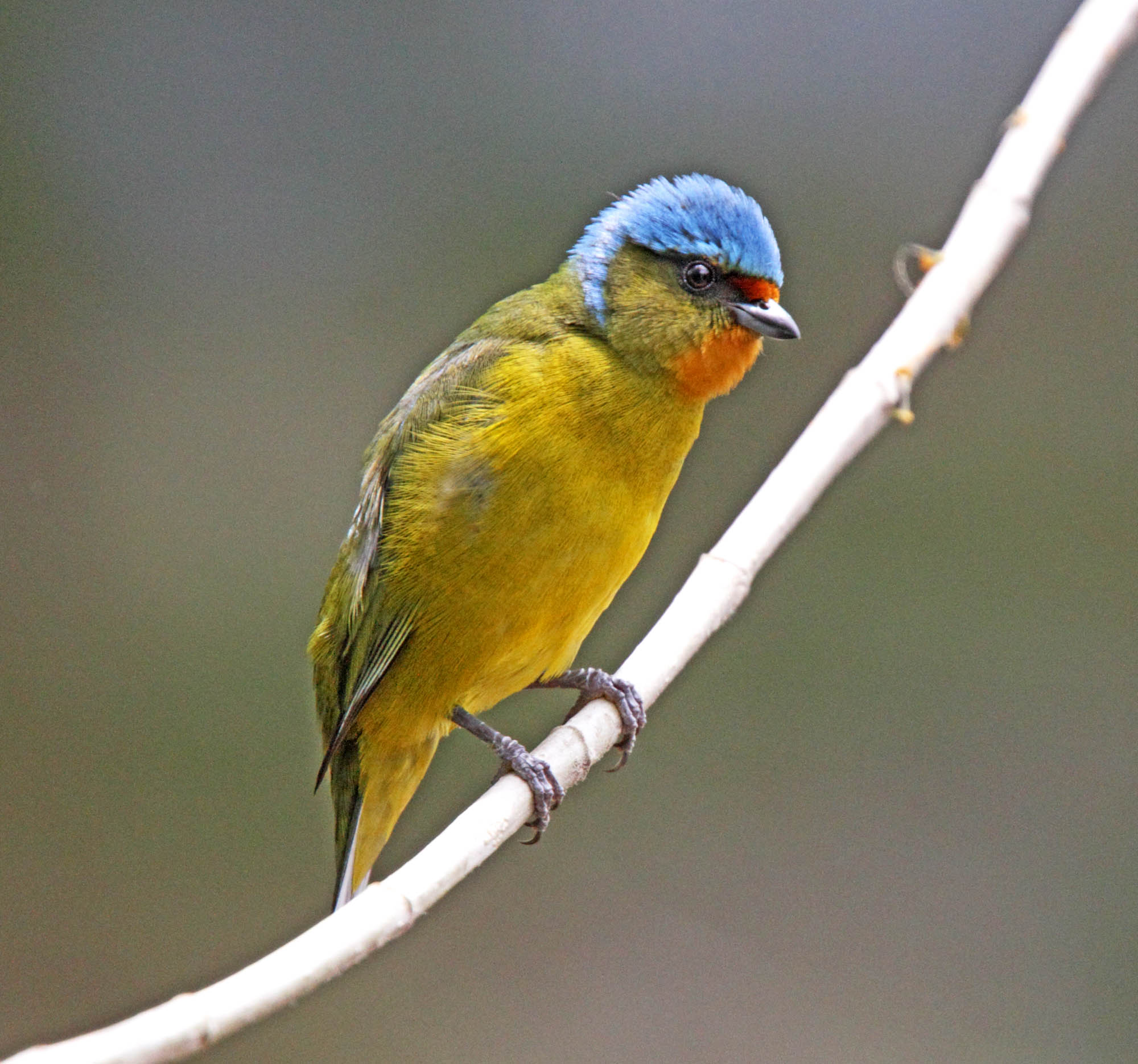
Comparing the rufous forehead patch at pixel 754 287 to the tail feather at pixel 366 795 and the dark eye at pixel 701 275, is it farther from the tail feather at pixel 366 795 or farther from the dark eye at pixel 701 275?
the tail feather at pixel 366 795

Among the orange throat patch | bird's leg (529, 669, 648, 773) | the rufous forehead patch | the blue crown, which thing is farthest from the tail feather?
the rufous forehead patch

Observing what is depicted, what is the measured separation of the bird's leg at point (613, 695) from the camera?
98.0 inches

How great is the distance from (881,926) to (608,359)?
2818 mm

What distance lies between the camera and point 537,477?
8.41ft

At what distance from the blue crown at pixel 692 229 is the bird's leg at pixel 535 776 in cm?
92

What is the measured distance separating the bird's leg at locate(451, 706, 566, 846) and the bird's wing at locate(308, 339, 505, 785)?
32cm

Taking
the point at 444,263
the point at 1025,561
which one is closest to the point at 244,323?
the point at 444,263

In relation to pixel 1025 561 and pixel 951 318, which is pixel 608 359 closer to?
pixel 951 318

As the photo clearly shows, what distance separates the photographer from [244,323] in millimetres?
5223

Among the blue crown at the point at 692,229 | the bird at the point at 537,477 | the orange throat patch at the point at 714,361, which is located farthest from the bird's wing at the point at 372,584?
the orange throat patch at the point at 714,361

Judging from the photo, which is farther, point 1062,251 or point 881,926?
point 1062,251

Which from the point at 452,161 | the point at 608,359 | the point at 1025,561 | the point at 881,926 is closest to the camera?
the point at 608,359

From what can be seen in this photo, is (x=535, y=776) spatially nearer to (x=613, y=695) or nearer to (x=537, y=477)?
(x=613, y=695)

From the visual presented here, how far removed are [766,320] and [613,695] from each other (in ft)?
2.71
